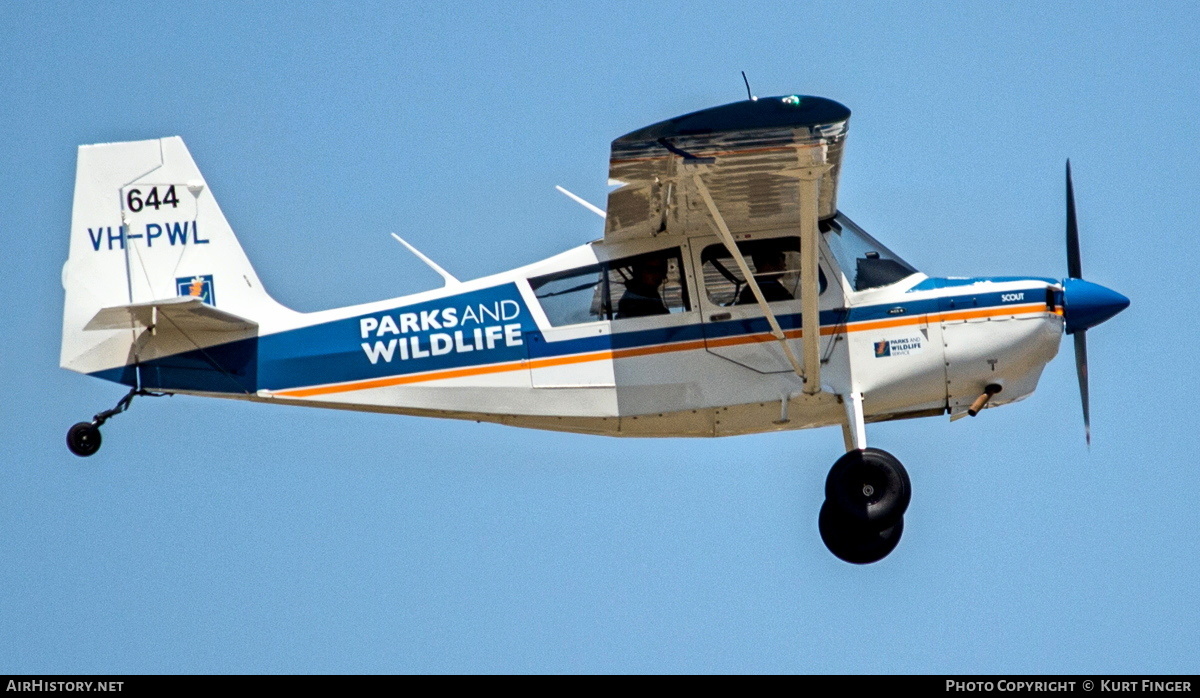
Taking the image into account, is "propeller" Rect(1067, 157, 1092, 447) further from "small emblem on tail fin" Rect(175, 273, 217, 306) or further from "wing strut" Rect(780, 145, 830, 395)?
"small emblem on tail fin" Rect(175, 273, 217, 306)

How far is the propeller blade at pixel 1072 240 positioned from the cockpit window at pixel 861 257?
1720mm

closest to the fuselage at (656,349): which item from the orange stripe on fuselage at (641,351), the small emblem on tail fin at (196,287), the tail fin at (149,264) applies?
the orange stripe on fuselage at (641,351)

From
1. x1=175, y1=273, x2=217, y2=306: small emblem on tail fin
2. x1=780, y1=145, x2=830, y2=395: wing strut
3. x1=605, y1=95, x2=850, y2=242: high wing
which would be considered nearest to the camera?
x1=605, y1=95, x2=850, y2=242: high wing

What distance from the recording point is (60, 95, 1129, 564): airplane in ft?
41.5

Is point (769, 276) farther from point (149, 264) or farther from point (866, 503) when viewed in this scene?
point (149, 264)

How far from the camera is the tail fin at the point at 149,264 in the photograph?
503 inches

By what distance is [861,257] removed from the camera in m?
13.0

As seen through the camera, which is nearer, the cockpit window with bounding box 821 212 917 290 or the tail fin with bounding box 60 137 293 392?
the tail fin with bounding box 60 137 293 392

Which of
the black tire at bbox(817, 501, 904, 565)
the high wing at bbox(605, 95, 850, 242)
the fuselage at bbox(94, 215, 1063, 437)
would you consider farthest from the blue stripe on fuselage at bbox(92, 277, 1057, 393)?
the black tire at bbox(817, 501, 904, 565)

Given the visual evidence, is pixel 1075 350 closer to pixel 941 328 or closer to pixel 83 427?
pixel 941 328

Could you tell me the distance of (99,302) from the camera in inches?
512

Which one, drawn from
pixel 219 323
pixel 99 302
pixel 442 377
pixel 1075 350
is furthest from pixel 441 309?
pixel 1075 350

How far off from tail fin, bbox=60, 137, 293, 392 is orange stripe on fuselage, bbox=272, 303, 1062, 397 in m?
0.78

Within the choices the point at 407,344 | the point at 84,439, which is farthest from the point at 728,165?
the point at 84,439
